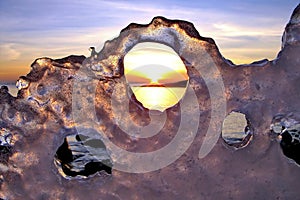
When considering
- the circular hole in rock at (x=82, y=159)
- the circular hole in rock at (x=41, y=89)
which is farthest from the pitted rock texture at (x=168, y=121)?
the circular hole in rock at (x=82, y=159)

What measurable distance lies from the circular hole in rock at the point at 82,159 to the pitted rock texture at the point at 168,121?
0.15 m

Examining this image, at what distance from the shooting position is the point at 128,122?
9.23 feet

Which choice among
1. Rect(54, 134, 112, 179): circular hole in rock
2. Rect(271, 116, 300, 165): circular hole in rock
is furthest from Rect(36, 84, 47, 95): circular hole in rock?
Rect(271, 116, 300, 165): circular hole in rock

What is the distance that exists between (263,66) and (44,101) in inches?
53.3

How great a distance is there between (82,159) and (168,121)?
1.70 m

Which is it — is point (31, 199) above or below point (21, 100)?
below

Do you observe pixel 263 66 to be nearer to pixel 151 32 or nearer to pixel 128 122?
pixel 151 32

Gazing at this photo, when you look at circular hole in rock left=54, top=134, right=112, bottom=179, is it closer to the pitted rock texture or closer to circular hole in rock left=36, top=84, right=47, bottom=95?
the pitted rock texture

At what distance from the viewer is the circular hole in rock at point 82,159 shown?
3.18 m

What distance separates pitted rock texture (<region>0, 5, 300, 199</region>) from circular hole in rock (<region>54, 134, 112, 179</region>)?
15cm

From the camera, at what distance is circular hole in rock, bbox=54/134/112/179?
10.4 ft

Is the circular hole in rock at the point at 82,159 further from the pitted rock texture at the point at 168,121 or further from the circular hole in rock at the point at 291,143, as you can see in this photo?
the circular hole in rock at the point at 291,143

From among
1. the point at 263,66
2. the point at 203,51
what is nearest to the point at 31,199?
the point at 203,51

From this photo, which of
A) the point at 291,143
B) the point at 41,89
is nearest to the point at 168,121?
the point at 41,89
